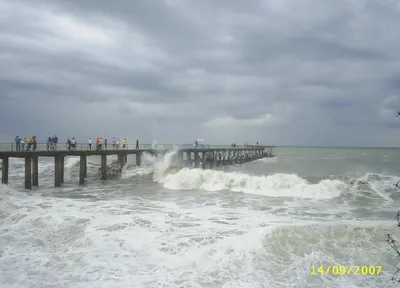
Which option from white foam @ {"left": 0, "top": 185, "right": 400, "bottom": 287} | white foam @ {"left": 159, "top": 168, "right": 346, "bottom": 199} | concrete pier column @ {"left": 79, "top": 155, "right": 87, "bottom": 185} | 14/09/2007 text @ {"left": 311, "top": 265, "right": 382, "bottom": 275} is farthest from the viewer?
concrete pier column @ {"left": 79, "top": 155, "right": 87, "bottom": 185}

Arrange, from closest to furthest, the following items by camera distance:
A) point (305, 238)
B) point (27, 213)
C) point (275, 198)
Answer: point (305, 238) → point (27, 213) → point (275, 198)

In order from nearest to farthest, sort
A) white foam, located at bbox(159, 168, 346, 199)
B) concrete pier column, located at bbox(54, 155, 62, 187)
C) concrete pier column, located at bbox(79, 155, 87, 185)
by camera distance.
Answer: white foam, located at bbox(159, 168, 346, 199) < concrete pier column, located at bbox(54, 155, 62, 187) < concrete pier column, located at bbox(79, 155, 87, 185)

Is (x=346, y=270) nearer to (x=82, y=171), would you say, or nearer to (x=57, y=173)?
(x=57, y=173)

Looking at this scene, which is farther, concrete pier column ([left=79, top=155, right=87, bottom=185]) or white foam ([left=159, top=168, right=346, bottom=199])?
concrete pier column ([left=79, top=155, right=87, bottom=185])

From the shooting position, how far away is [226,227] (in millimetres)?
12812

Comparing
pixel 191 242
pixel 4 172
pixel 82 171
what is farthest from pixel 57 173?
pixel 191 242

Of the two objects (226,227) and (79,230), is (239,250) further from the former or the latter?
(79,230)

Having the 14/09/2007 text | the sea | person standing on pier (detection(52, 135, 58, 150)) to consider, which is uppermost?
person standing on pier (detection(52, 135, 58, 150))

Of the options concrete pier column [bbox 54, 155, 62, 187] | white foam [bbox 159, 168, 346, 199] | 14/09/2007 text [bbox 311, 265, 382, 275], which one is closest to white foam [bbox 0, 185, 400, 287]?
14/09/2007 text [bbox 311, 265, 382, 275]

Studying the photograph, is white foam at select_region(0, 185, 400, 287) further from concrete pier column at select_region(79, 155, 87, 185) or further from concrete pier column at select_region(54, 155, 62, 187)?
concrete pier column at select_region(79, 155, 87, 185)

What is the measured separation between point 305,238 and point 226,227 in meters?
3.10

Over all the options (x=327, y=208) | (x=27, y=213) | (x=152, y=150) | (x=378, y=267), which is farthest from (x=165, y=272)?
(x=152, y=150)

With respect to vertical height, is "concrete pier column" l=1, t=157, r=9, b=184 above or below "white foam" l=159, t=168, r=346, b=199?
above

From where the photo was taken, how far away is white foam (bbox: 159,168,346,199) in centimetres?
2320
